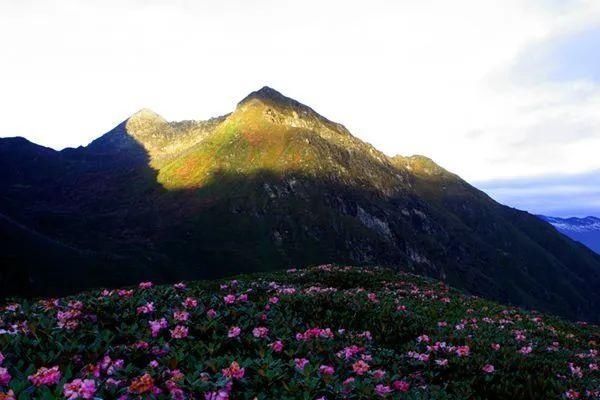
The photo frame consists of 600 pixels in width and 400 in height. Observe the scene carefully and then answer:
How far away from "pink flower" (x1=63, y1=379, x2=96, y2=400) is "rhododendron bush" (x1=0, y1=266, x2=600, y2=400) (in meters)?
0.02

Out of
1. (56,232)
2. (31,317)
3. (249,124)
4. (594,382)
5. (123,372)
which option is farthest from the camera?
(249,124)

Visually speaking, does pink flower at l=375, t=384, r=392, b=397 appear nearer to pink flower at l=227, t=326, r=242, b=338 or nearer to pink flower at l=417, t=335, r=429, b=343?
pink flower at l=227, t=326, r=242, b=338

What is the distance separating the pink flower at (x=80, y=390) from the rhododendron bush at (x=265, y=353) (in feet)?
0.06

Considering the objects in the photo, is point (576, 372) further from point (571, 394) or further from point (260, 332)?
point (260, 332)

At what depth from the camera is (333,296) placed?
16438 millimetres

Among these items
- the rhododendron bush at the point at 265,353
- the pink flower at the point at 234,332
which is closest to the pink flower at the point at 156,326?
the rhododendron bush at the point at 265,353

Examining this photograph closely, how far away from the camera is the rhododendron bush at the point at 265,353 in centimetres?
612

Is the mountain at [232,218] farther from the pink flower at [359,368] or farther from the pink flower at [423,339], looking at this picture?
the pink flower at [359,368]

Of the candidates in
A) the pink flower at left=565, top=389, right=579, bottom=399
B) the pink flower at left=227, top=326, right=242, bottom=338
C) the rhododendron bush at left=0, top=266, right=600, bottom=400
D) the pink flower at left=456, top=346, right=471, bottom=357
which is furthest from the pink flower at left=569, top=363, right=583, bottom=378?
the pink flower at left=227, top=326, right=242, bottom=338

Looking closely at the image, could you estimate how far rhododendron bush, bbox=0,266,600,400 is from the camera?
20.1 ft

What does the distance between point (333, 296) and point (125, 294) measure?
739cm

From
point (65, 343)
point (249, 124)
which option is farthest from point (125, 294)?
point (249, 124)

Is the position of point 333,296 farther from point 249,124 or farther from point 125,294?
point 249,124

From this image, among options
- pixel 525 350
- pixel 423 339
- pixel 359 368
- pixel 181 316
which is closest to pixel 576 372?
pixel 525 350
